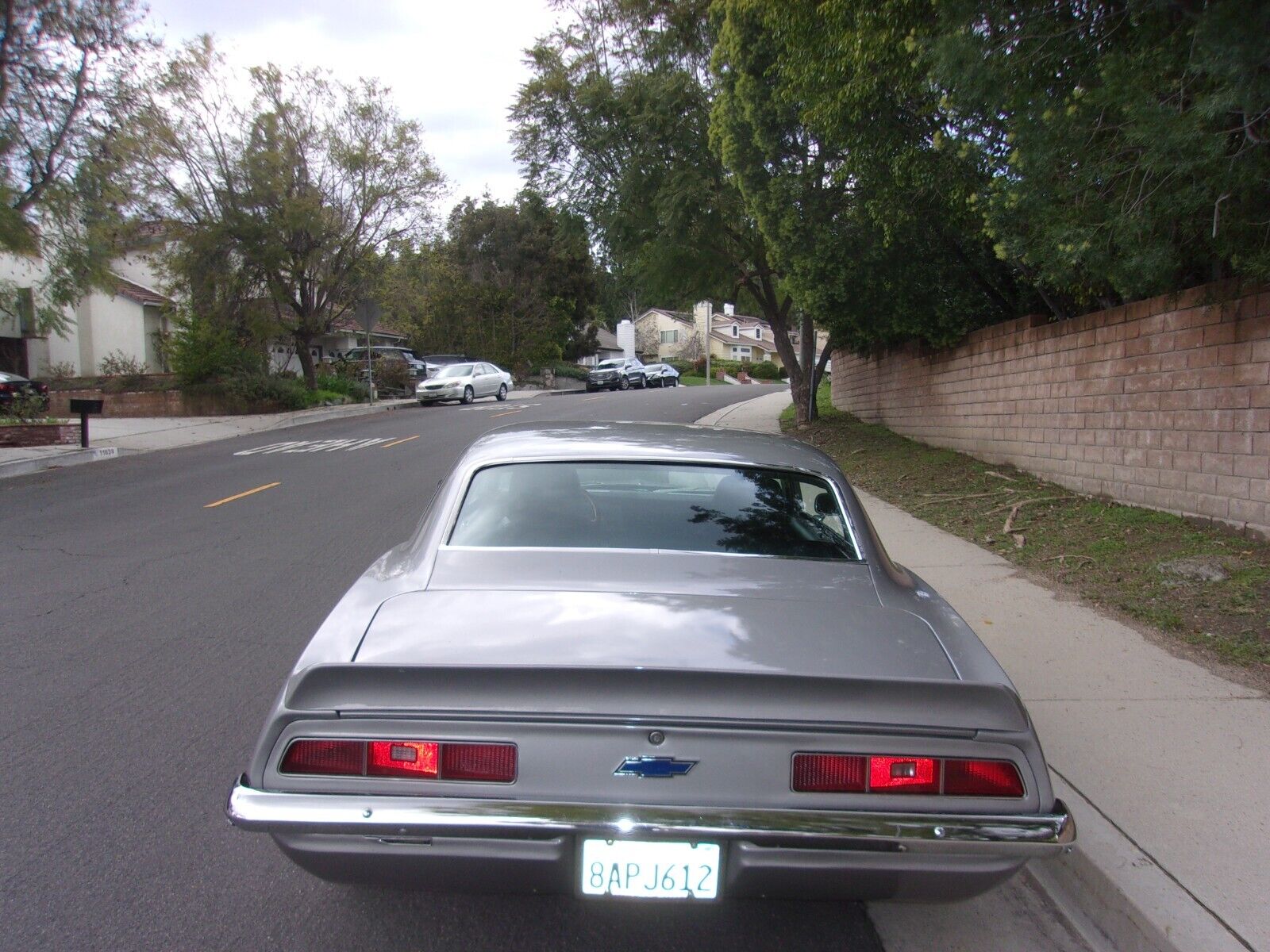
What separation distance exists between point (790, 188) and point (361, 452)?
8.55 m

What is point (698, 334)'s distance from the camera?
7931 centimetres

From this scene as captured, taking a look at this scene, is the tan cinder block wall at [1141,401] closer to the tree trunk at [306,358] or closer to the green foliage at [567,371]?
the tree trunk at [306,358]

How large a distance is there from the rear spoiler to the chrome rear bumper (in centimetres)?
22

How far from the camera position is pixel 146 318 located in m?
33.5

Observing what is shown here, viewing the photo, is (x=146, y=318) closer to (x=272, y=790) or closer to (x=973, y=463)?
(x=973, y=463)

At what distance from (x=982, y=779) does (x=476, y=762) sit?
51.6 inches

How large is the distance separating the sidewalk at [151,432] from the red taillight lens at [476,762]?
589 inches

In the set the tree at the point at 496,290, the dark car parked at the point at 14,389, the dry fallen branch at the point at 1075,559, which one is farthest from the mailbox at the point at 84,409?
the tree at the point at 496,290

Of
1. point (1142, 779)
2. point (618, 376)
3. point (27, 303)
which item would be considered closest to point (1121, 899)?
point (1142, 779)

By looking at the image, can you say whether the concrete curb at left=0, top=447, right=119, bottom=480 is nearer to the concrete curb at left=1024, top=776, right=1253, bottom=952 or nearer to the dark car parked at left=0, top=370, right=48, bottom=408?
the dark car parked at left=0, top=370, right=48, bottom=408

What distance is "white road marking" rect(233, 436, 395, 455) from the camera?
56.2ft

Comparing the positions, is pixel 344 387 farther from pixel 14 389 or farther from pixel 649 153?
pixel 649 153

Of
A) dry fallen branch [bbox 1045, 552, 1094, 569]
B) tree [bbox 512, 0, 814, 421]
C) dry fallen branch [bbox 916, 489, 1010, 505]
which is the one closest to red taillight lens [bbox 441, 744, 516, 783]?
dry fallen branch [bbox 1045, 552, 1094, 569]

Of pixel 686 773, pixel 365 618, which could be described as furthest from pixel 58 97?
pixel 686 773
